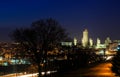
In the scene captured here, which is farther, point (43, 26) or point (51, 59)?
point (51, 59)

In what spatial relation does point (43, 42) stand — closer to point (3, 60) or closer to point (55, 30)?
point (55, 30)

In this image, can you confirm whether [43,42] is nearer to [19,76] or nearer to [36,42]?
[36,42]

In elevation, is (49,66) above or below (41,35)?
below

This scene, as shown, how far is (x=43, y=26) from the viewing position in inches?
2158

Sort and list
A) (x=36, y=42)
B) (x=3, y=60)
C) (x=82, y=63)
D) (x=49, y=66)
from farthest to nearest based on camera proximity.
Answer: (x=82, y=63) < (x=3, y=60) < (x=49, y=66) < (x=36, y=42)

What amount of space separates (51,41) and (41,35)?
6.49 feet

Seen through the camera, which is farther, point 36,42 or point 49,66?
point 49,66

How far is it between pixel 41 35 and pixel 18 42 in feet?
11.0

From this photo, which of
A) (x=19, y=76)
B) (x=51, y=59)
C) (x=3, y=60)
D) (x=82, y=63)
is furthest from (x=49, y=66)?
(x=82, y=63)

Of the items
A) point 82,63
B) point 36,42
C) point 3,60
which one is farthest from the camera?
point 82,63

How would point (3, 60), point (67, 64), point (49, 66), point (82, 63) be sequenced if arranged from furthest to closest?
point (82, 63)
point (3, 60)
point (67, 64)
point (49, 66)

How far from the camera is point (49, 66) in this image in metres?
58.8

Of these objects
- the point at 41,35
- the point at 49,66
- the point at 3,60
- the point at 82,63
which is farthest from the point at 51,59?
the point at 82,63

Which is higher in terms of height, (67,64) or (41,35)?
(41,35)
